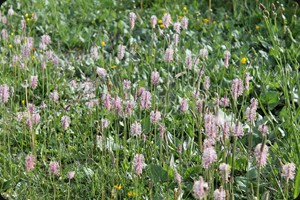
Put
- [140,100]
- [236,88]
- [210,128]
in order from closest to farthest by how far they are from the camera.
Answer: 1. [210,128]
2. [236,88]
3. [140,100]

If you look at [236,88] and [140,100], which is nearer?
[236,88]

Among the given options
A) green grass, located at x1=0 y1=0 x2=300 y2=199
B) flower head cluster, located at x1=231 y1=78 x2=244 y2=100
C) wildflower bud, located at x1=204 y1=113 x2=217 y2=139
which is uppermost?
flower head cluster, located at x1=231 y1=78 x2=244 y2=100

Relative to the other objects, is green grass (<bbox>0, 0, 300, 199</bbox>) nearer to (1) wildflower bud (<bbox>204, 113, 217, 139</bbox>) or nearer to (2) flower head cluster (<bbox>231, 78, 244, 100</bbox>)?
(1) wildflower bud (<bbox>204, 113, 217, 139</bbox>)

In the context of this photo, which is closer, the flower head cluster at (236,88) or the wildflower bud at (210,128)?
the wildflower bud at (210,128)

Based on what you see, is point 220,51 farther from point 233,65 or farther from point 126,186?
point 126,186

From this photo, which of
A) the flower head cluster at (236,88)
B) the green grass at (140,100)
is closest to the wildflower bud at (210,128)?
the green grass at (140,100)

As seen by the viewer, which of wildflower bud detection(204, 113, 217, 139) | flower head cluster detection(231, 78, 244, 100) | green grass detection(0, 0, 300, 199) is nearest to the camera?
wildflower bud detection(204, 113, 217, 139)

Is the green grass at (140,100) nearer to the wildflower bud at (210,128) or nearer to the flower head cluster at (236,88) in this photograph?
the wildflower bud at (210,128)

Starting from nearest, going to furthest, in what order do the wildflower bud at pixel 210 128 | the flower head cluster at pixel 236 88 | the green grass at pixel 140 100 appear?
the wildflower bud at pixel 210 128 < the flower head cluster at pixel 236 88 < the green grass at pixel 140 100

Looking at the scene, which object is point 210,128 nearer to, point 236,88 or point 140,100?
point 236,88

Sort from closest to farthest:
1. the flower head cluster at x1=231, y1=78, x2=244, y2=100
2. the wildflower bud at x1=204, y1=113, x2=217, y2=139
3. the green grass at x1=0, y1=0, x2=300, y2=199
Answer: the wildflower bud at x1=204, y1=113, x2=217, y2=139 → the flower head cluster at x1=231, y1=78, x2=244, y2=100 → the green grass at x1=0, y1=0, x2=300, y2=199

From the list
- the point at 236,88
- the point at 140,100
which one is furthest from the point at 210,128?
the point at 140,100

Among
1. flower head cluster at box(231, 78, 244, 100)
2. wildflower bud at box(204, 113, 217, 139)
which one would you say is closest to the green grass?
wildflower bud at box(204, 113, 217, 139)

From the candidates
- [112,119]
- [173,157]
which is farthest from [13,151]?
[173,157]
